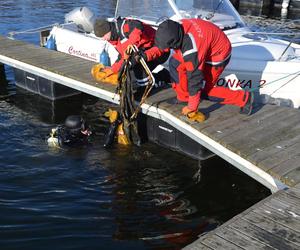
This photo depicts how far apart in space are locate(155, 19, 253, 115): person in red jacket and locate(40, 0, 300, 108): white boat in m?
1.48

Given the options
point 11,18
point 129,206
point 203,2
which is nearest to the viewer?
point 129,206

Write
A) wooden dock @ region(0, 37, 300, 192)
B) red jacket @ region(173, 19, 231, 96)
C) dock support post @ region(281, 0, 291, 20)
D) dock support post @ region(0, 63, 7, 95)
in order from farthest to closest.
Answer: dock support post @ region(281, 0, 291, 20)
dock support post @ region(0, 63, 7, 95)
red jacket @ region(173, 19, 231, 96)
wooden dock @ region(0, 37, 300, 192)

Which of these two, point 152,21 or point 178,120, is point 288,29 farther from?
point 178,120

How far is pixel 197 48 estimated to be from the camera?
Result: 5891 mm

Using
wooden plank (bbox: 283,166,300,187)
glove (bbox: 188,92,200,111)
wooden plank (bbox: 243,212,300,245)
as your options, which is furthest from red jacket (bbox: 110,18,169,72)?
wooden plank (bbox: 243,212,300,245)

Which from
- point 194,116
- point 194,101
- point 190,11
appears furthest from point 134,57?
point 190,11

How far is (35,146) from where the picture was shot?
7.52 metres

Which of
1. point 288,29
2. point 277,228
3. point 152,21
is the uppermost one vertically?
point 152,21

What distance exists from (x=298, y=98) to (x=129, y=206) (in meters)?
4.02

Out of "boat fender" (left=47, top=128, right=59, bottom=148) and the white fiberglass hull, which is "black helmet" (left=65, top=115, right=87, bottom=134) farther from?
the white fiberglass hull

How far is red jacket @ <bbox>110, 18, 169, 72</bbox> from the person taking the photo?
22.4ft

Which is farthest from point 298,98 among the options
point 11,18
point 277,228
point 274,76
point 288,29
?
point 11,18

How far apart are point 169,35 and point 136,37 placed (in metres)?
1.18

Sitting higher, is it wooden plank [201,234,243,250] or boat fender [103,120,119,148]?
wooden plank [201,234,243,250]
